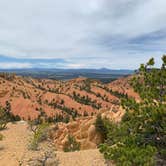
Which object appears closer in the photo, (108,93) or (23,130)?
(23,130)

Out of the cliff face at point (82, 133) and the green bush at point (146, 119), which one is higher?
the green bush at point (146, 119)

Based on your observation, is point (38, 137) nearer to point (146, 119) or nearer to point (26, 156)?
point (26, 156)

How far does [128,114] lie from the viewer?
37.9ft

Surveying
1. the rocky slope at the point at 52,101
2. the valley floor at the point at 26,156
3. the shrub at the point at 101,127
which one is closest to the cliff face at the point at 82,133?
the shrub at the point at 101,127

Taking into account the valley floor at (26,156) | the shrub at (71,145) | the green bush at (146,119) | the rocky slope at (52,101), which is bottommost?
the rocky slope at (52,101)

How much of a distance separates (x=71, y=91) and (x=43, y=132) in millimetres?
43934

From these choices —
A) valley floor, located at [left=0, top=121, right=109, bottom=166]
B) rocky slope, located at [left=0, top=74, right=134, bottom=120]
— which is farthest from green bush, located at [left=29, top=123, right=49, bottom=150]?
rocky slope, located at [left=0, top=74, right=134, bottom=120]

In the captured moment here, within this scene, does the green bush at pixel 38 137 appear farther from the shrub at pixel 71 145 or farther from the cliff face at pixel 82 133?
the shrub at pixel 71 145

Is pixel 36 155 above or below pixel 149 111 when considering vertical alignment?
below

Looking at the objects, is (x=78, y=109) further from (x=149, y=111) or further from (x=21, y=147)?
(x=149, y=111)

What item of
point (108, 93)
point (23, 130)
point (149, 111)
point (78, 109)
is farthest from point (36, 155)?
point (108, 93)

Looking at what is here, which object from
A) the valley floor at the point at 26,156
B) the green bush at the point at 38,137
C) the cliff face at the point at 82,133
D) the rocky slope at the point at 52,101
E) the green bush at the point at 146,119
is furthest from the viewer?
the rocky slope at the point at 52,101

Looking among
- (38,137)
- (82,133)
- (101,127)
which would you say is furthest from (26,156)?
(82,133)

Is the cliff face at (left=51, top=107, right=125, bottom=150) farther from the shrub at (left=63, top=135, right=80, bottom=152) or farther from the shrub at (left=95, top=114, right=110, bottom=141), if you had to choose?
the shrub at (left=63, top=135, right=80, bottom=152)
